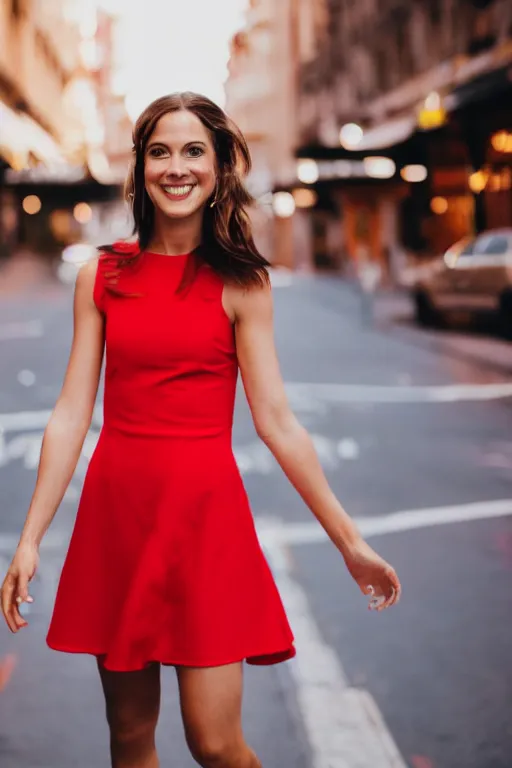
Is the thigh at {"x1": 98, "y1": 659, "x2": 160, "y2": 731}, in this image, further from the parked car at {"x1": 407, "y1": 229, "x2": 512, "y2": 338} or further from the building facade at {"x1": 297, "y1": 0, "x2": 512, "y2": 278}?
the building facade at {"x1": 297, "y1": 0, "x2": 512, "y2": 278}

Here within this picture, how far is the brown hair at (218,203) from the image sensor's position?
2.54 meters

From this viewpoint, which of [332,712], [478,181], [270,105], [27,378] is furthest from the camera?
[270,105]

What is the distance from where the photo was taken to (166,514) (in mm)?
2439

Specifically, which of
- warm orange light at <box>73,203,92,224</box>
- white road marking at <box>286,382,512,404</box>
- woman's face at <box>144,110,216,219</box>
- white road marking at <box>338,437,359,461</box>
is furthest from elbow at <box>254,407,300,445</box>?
warm orange light at <box>73,203,92,224</box>

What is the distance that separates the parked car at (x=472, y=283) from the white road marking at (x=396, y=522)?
12137mm

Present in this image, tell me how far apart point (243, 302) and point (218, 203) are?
0.27 m

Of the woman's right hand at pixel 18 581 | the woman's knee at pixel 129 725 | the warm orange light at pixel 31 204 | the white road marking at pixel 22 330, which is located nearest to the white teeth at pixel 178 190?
the woman's right hand at pixel 18 581

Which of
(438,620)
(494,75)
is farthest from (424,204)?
(438,620)

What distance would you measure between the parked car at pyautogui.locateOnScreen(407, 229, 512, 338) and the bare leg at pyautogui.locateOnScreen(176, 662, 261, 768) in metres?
16.9

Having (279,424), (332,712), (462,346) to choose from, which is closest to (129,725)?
(279,424)

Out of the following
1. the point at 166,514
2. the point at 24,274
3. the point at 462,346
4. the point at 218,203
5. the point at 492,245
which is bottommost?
the point at 24,274

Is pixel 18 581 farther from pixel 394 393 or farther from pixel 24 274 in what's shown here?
pixel 24 274

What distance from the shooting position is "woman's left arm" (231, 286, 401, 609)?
251 cm

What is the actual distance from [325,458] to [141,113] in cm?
645
